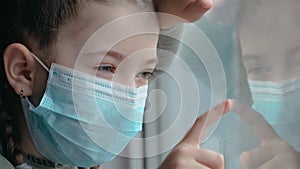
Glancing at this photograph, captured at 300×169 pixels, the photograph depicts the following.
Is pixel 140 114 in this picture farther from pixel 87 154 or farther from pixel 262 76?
pixel 262 76

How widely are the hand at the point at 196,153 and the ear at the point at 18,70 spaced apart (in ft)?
0.85

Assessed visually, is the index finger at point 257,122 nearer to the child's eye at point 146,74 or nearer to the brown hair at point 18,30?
the child's eye at point 146,74

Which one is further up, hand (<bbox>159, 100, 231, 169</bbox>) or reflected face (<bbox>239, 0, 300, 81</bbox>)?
reflected face (<bbox>239, 0, 300, 81</bbox>)

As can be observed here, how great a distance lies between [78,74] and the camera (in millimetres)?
869

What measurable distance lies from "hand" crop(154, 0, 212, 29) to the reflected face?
96mm

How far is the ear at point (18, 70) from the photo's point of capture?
0.89m

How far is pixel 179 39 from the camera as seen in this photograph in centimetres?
104

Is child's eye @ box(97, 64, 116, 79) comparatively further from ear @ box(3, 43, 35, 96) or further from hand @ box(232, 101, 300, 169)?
hand @ box(232, 101, 300, 169)

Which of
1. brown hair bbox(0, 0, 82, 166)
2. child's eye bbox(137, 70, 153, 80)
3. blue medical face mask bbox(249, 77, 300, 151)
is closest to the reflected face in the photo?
blue medical face mask bbox(249, 77, 300, 151)

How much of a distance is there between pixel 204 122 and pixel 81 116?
202 mm

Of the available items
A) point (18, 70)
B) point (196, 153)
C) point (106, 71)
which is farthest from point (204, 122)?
point (18, 70)

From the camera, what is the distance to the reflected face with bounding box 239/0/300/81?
91cm

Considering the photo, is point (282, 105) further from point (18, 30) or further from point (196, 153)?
point (18, 30)

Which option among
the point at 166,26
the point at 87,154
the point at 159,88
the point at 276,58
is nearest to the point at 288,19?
the point at 276,58
